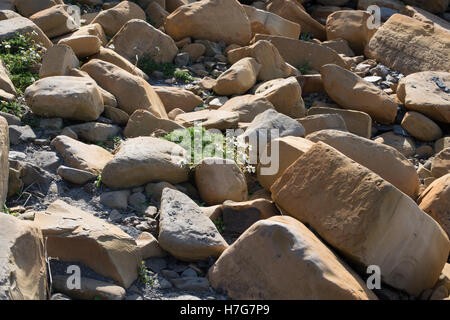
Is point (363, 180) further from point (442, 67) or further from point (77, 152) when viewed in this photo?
point (442, 67)

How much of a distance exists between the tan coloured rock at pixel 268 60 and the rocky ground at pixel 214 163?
3 centimetres

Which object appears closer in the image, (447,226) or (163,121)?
(447,226)

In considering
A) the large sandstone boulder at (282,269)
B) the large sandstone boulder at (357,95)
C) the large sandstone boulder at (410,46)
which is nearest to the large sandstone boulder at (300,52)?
the large sandstone boulder at (410,46)

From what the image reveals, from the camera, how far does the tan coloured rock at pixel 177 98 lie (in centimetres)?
725

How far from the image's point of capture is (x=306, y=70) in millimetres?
8930

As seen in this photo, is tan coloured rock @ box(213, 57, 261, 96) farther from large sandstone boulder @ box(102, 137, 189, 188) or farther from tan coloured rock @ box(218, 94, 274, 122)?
large sandstone boulder @ box(102, 137, 189, 188)

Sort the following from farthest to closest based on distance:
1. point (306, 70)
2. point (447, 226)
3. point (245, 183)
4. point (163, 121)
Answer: point (306, 70) → point (163, 121) → point (245, 183) → point (447, 226)

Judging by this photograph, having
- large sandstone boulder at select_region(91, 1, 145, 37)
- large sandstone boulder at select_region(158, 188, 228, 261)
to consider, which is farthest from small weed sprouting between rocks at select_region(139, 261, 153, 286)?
large sandstone boulder at select_region(91, 1, 145, 37)

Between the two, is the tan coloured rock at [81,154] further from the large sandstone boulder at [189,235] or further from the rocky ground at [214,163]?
the large sandstone boulder at [189,235]

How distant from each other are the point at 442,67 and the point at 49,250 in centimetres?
666

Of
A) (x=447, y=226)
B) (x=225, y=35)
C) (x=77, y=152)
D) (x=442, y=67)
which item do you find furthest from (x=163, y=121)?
(x=442, y=67)

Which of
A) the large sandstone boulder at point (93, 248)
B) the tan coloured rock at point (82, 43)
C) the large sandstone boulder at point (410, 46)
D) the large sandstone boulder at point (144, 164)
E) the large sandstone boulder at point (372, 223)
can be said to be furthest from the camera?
the large sandstone boulder at point (410, 46)

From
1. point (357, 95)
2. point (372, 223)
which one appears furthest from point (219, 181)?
point (357, 95)
